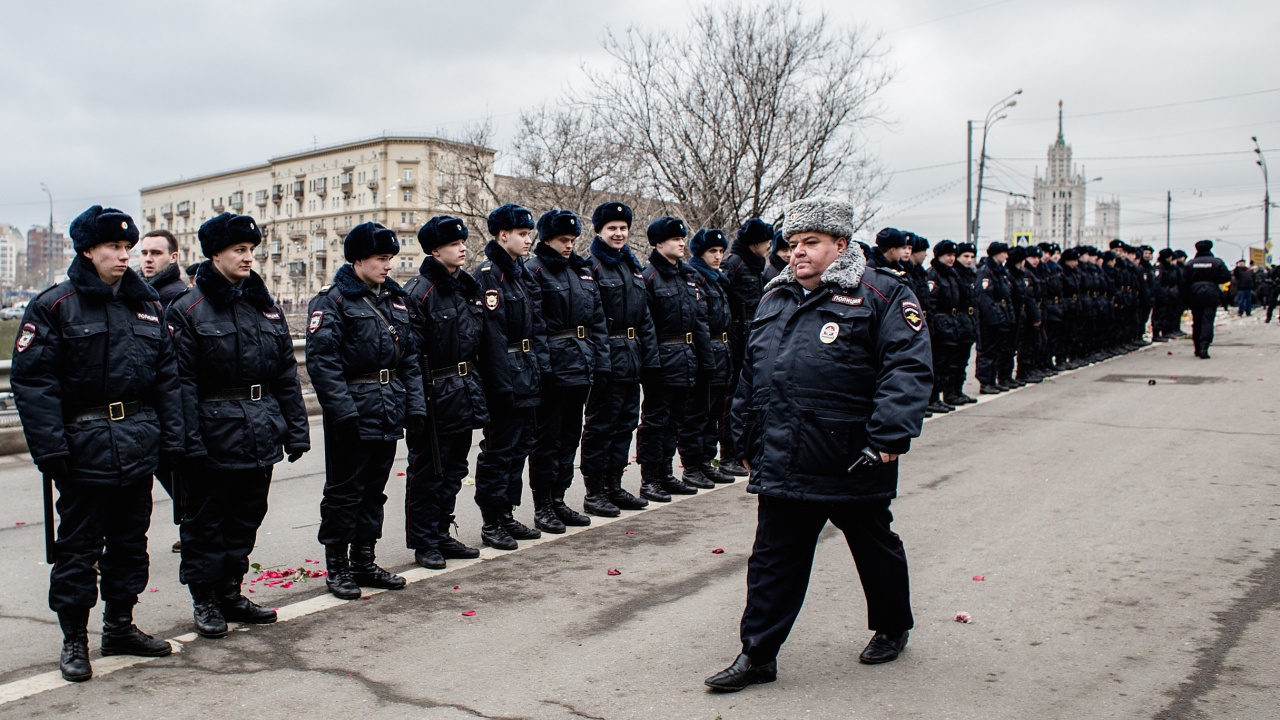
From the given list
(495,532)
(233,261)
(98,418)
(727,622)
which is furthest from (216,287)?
(727,622)

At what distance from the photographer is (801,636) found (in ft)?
16.8

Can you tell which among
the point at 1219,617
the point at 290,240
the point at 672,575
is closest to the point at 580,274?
the point at 672,575

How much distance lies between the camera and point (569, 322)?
24.5 ft

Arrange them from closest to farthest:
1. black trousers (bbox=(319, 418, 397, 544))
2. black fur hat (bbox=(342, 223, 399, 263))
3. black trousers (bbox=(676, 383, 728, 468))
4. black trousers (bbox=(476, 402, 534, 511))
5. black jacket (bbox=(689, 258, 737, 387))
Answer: black trousers (bbox=(319, 418, 397, 544))
black fur hat (bbox=(342, 223, 399, 263))
black trousers (bbox=(476, 402, 534, 511))
black jacket (bbox=(689, 258, 737, 387))
black trousers (bbox=(676, 383, 728, 468))

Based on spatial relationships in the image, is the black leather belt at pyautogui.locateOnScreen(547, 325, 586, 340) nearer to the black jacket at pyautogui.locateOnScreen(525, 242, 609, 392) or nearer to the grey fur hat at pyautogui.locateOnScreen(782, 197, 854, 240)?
the black jacket at pyautogui.locateOnScreen(525, 242, 609, 392)

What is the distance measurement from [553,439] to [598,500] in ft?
2.51

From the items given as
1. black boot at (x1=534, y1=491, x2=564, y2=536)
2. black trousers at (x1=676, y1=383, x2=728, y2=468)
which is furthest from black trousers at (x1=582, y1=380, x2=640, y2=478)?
black trousers at (x1=676, y1=383, x2=728, y2=468)

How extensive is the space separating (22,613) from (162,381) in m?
1.71

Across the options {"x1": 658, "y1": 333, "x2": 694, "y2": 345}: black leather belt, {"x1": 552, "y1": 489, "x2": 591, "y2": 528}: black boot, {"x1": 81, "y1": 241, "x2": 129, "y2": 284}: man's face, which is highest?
{"x1": 81, "y1": 241, "x2": 129, "y2": 284}: man's face

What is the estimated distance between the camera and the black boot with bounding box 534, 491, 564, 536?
733cm

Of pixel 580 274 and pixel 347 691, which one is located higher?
pixel 580 274

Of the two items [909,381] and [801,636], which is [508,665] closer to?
[801,636]

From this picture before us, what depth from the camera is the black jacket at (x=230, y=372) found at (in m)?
5.20

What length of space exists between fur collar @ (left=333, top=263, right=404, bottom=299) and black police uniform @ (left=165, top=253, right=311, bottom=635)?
0.50 m
